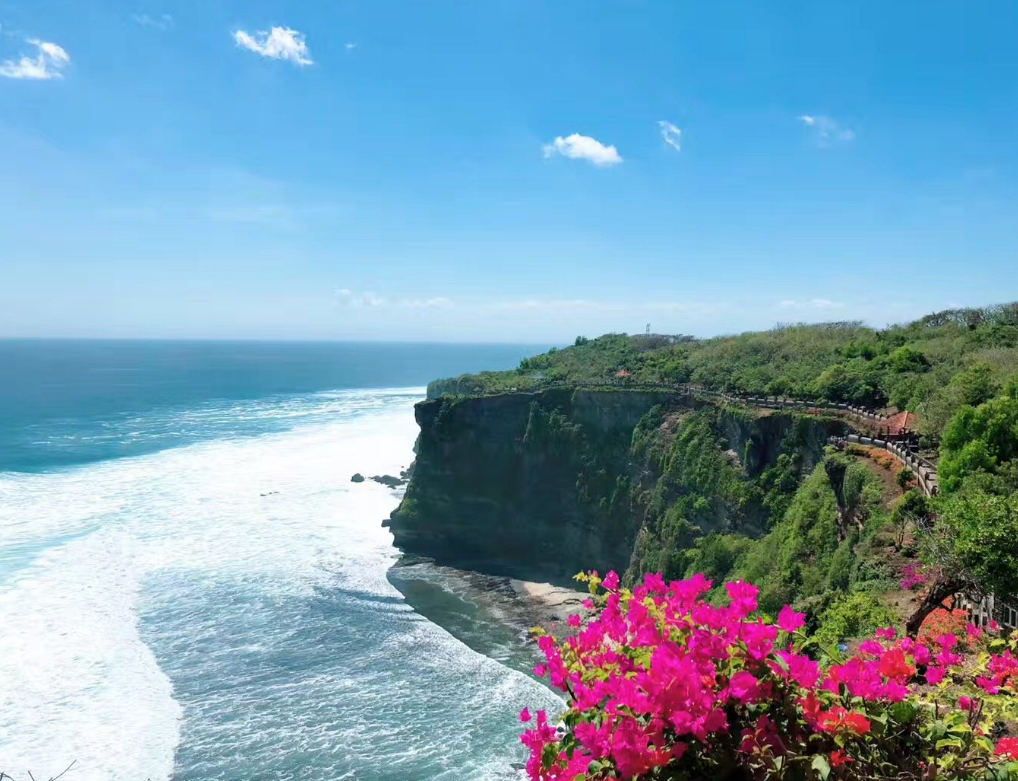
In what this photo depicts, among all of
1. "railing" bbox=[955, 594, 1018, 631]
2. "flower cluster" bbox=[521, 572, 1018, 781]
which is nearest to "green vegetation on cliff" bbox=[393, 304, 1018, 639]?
"railing" bbox=[955, 594, 1018, 631]

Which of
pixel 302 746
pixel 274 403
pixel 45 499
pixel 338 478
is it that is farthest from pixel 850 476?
pixel 274 403

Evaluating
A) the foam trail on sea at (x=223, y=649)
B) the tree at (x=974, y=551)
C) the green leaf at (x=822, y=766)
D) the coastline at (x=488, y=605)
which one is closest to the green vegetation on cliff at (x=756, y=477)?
the tree at (x=974, y=551)

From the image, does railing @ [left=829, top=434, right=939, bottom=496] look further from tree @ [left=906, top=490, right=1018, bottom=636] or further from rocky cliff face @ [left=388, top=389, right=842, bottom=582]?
rocky cliff face @ [left=388, top=389, right=842, bottom=582]

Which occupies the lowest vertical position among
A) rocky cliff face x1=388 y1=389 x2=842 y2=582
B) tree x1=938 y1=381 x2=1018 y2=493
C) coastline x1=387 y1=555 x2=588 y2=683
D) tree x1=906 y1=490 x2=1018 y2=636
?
coastline x1=387 y1=555 x2=588 y2=683

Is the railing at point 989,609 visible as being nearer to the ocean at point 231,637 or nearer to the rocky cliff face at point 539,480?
the ocean at point 231,637

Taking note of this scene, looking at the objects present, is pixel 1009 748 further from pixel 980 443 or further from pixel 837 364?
pixel 837 364

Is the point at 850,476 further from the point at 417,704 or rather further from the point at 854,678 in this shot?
the point at 854,678
